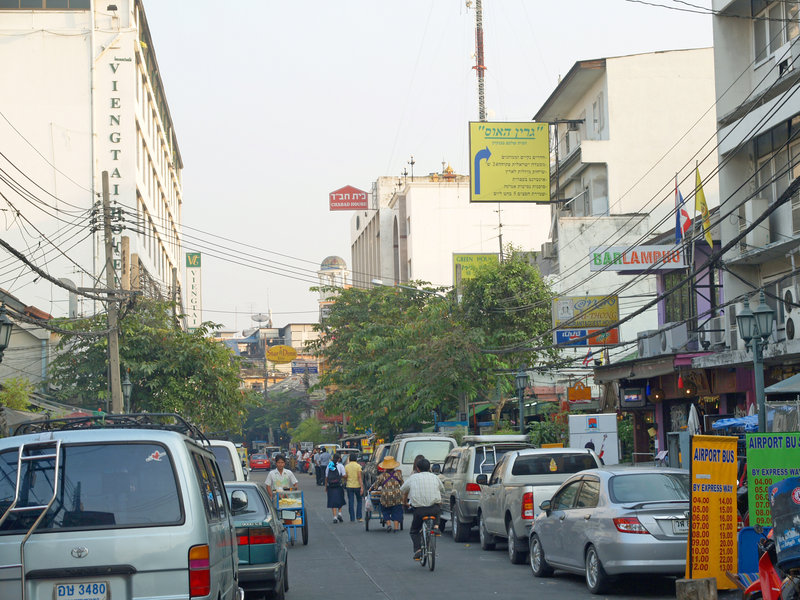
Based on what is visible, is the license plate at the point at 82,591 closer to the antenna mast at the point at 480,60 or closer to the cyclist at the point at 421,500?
the cyclist at the point at 421,500

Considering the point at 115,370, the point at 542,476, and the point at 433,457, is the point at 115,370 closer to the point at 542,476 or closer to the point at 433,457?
the point at 433,457

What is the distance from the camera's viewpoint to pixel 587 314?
33.9 m

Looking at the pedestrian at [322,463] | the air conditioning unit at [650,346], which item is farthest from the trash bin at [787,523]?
the pedestrian at [322,463]

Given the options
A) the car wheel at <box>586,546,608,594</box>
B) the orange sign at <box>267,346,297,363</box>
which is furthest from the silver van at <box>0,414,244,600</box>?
the orange sign at <box>267,346,297,363</box>

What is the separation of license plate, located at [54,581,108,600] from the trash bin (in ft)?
17.8

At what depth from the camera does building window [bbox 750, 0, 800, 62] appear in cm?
2476

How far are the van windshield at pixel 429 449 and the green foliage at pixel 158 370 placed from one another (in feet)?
38.1

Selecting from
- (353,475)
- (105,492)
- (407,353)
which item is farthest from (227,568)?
(407,353)

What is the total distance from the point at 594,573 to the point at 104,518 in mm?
7456

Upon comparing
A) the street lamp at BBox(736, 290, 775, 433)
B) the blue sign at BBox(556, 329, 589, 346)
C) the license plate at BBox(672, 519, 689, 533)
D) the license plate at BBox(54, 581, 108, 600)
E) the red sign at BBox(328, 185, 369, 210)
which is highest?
the red sign at BBox(328, 185, 369, 210)

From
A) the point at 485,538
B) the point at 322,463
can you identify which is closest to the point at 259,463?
the point at 322,463

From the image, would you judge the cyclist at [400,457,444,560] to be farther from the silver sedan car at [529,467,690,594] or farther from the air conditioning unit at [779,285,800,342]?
the air conditioning unit at [779,285,800,342]

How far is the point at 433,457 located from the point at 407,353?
16436 mm

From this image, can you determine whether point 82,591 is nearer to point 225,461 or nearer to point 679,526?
point 679,526
